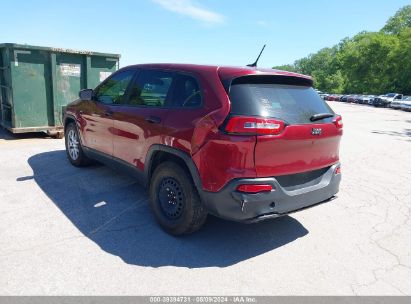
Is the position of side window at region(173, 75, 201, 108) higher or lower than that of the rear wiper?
higher

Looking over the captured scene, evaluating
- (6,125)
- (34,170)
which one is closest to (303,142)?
(34,170)

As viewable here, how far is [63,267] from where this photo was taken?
9.09 feet

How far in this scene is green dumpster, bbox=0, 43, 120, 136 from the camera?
7.19m

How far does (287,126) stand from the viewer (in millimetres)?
2859

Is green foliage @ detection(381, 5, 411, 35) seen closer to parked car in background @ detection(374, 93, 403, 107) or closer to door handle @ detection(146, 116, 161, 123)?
parked car in background @ detection(374, 93, 403, 107)

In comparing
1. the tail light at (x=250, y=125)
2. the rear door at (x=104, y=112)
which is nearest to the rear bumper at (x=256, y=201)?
the tail light at (x=250, y=125)

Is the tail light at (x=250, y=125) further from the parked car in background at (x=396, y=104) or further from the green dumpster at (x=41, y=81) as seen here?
the parked car in background at (x=396, y=104)

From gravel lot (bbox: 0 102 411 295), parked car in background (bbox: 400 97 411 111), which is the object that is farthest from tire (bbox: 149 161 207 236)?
parked car in background (bbox: 400 97 411 111)

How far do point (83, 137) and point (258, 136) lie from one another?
338 centimetres

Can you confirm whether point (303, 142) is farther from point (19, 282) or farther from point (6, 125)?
point (6, 125)

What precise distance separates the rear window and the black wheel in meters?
3.38

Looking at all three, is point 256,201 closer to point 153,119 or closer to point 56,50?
point 153,119

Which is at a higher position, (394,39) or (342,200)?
(394,39)

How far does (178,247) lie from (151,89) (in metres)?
1.81
